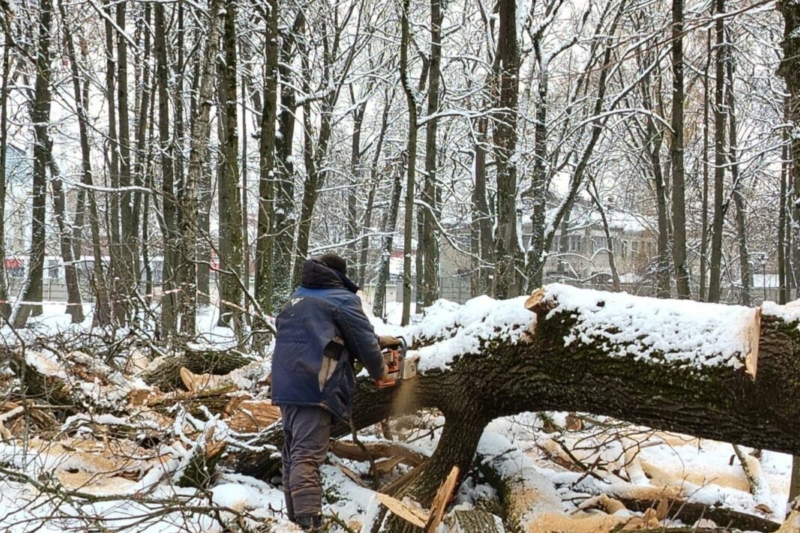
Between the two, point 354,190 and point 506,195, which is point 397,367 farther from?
point 354,190

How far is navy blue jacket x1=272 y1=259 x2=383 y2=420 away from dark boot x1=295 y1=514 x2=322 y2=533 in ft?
1.81

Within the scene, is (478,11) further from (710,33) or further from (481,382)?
(481,382)

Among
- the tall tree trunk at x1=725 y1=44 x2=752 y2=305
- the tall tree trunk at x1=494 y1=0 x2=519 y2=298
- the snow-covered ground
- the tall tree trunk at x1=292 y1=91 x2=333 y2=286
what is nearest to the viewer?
the snow-covered ground

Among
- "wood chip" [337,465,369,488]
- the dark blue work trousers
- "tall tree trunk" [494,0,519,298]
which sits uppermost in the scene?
"tall tree trunk" [494,0,519,298]

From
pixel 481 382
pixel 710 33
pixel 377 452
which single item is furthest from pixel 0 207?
pixel 710 33

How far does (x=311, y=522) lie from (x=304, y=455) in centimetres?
35

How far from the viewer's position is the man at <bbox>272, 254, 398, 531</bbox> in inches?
133

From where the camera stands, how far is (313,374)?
3.41 meters

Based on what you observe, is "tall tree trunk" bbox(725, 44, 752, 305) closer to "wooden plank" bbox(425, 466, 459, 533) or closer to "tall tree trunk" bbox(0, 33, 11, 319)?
"wooden plank" bbox(425, 466, 459, 533)

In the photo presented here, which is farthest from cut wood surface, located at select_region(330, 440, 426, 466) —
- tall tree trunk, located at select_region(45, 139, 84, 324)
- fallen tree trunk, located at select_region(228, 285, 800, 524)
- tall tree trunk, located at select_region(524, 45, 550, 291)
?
tall tree trunk, located at select_region(45, 139, 84, 324)

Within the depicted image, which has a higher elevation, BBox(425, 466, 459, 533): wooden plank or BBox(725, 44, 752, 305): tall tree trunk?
BBox(725, 44, 752, 305): tall tree trunk

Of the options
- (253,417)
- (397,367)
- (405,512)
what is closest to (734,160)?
(397,367)

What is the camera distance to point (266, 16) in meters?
10.3

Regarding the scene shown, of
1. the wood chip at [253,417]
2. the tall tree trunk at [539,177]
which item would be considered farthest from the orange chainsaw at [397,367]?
the tall tree trunk at [539,177]
